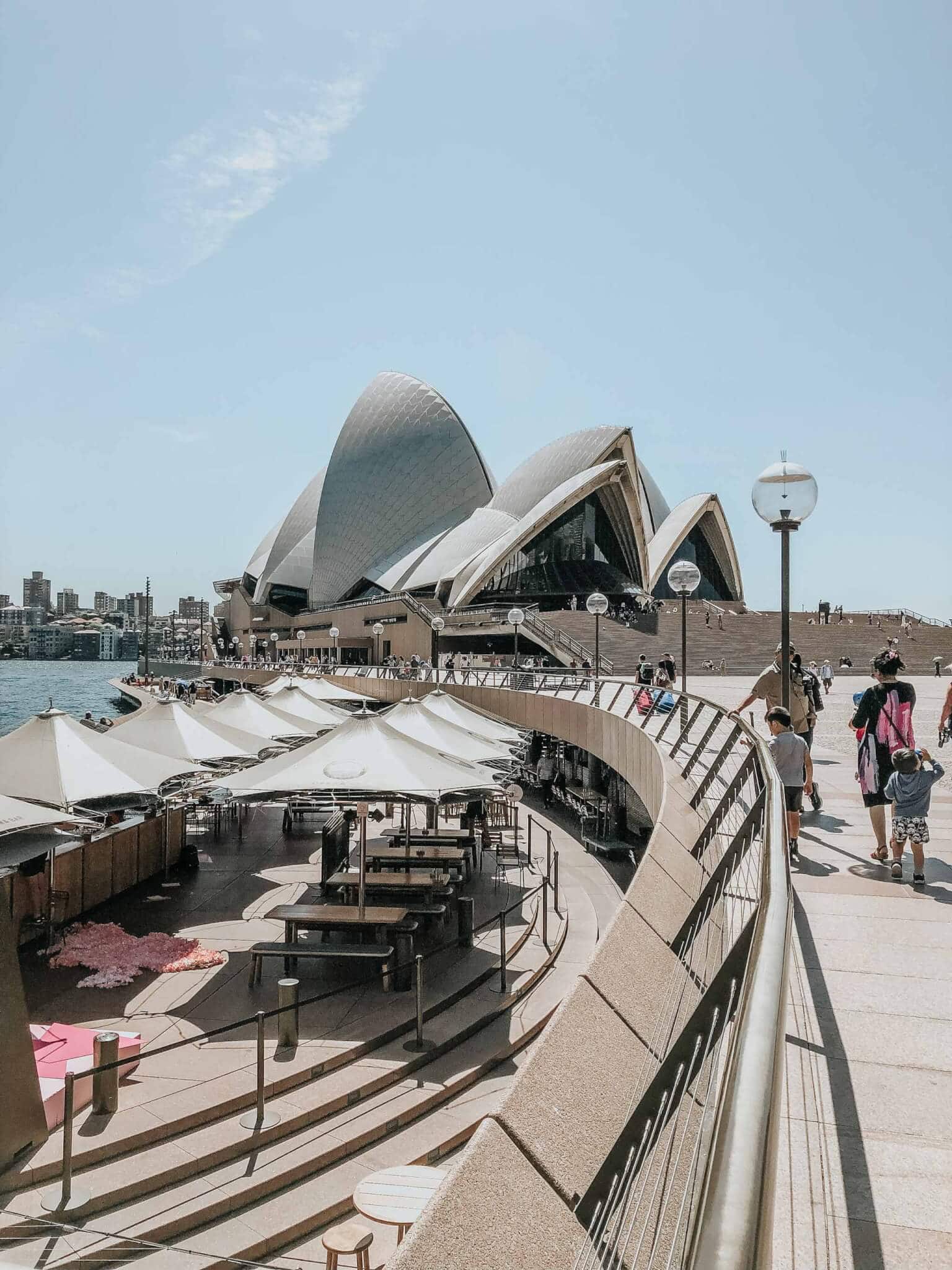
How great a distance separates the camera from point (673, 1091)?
2016mm

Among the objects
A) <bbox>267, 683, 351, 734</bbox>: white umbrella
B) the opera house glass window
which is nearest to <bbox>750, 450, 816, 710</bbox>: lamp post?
<bbox>267, 683, 351, 734</bbox>: white umbrella

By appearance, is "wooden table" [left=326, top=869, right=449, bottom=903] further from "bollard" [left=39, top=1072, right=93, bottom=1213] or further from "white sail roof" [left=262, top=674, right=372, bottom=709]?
"white sail roof" [left=262, top=674, right=372, bottom=709]

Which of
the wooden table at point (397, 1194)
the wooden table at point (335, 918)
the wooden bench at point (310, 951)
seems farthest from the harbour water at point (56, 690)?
the wooden table at point (397, 1194)

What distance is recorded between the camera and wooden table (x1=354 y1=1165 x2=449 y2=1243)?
450cm

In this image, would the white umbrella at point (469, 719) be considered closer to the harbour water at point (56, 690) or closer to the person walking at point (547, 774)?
the person walking at point (547, 774)

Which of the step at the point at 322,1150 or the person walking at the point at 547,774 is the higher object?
the step at the point at 322,1150

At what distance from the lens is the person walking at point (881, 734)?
6.18 metres

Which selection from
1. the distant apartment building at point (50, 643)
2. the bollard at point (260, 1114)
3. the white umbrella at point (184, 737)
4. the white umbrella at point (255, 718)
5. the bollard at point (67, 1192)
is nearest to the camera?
the bollard at point (67, 1192)

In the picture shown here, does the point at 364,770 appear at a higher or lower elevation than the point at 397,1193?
higher

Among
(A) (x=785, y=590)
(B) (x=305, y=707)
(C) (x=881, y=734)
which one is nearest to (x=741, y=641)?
(B) (x=305, y=707)

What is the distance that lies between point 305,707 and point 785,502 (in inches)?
529

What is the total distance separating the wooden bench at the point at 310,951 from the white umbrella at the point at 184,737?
4.25m

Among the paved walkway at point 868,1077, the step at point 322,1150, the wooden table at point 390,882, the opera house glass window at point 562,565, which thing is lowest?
the step at point 322,1150

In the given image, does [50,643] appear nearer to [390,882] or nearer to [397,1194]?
[390,882]
